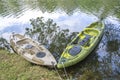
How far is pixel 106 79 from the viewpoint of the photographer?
1227cm

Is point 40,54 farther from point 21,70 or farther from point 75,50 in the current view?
point 75,50

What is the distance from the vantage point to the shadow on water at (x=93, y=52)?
1277 centimetres

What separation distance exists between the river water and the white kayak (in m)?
1.34

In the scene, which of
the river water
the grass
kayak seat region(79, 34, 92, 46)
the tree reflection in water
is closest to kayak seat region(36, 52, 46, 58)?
the grass

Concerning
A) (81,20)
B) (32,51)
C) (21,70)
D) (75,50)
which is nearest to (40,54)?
(32,51)

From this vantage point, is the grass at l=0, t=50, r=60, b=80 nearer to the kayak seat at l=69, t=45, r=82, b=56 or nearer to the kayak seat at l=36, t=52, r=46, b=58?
the kayak seat at l=36, t=52, r=46, b=58

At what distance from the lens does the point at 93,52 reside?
15102 mm

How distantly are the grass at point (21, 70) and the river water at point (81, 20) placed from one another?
58.0 inches

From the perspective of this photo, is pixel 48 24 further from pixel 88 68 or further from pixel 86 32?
pixel 88 68

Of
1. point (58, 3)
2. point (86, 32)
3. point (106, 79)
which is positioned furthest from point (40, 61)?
point (58, 3)

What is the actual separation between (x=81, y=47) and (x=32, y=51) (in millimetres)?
3162

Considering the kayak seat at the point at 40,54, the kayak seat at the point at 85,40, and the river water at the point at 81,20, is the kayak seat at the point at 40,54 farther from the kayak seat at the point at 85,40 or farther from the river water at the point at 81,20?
the kayak seat at the point at 85,40

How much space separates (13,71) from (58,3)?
16722mm

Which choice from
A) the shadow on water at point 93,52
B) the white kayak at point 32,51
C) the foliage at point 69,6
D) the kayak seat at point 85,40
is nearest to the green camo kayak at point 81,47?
the kayak seat at point 85,40
